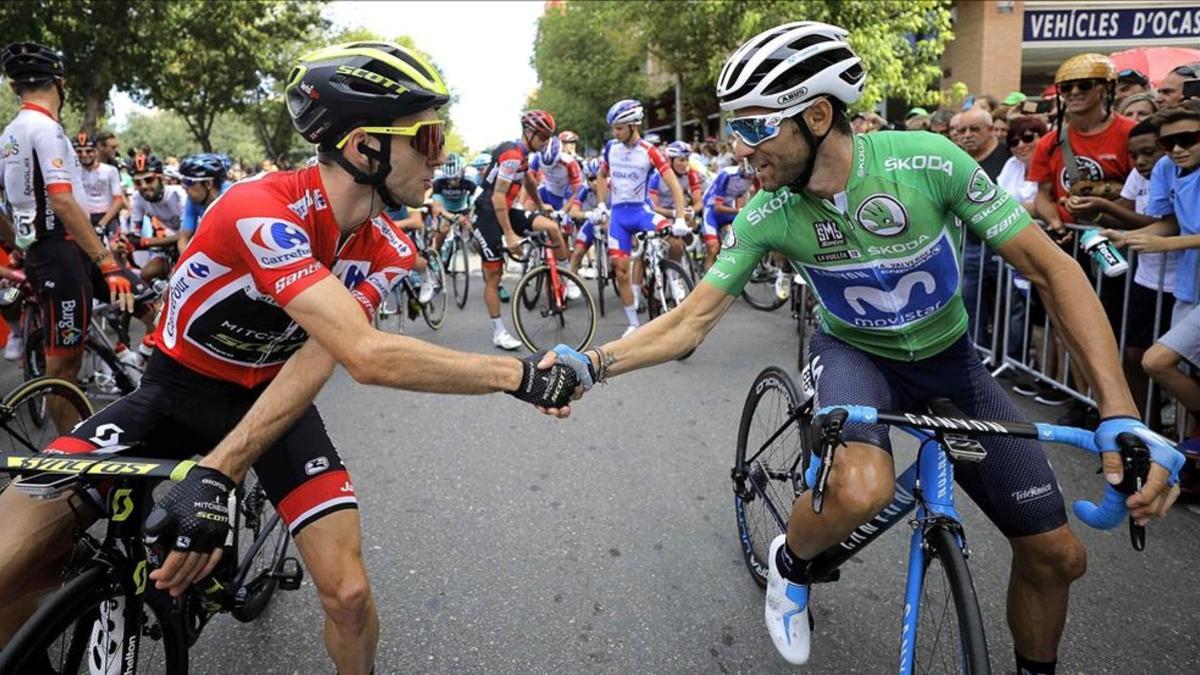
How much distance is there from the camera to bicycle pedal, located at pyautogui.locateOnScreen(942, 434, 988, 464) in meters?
2.03

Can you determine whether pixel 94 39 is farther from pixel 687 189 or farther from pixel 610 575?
pixel 610 575

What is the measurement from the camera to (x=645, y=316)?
9.49 meters

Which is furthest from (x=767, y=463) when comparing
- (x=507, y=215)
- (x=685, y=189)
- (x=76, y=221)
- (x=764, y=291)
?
(x=685, y=189)

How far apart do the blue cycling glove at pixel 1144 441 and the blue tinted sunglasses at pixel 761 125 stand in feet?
4.12

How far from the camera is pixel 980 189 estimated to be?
2529 millimetres

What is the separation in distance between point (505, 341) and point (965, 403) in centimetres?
584

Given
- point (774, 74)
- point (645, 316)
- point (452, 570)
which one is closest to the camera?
point (774, 74)

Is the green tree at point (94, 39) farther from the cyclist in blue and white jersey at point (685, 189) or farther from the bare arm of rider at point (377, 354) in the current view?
the bare arm of rider at point (377, 354)

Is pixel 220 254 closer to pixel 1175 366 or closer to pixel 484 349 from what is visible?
pixel 1175 366

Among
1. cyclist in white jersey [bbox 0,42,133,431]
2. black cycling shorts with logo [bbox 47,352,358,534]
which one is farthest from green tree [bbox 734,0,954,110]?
black cycling shorts with logo [bbox 47,352,358,534]

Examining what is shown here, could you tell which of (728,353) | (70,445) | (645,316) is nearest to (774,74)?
(70,445)

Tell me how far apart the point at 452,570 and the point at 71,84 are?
846 inches

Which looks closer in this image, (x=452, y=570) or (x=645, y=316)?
(x=452, y=570)

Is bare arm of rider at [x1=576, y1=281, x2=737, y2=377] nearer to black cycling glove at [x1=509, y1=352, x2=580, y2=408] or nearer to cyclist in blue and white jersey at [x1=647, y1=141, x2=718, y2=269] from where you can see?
black cycling glove at [x1=509, y1=352, x2=580, y2=408]
